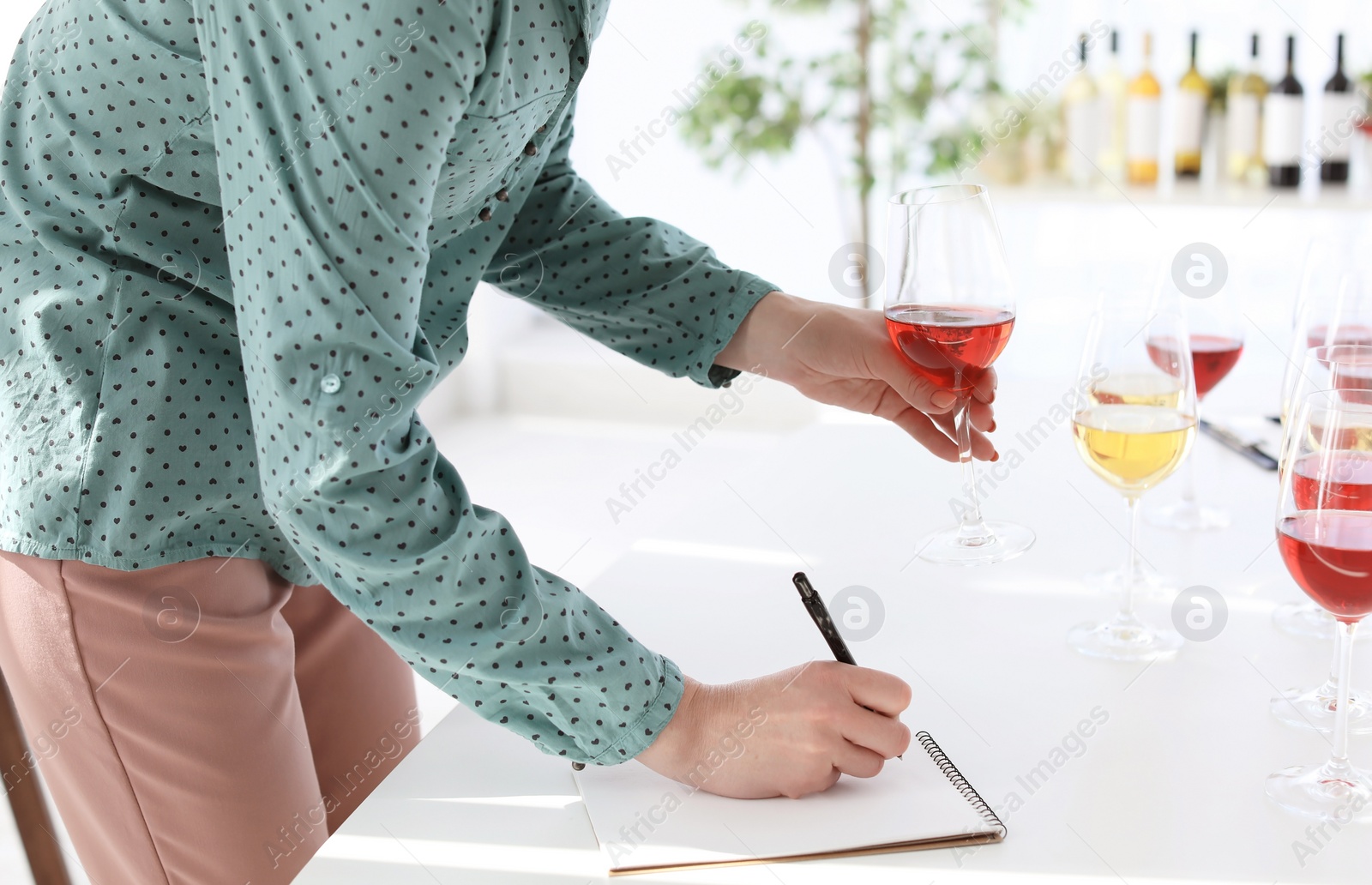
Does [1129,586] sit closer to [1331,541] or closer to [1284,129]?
[1331,541]

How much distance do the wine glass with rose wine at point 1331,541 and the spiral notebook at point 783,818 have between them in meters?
0.21

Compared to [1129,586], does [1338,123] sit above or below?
above

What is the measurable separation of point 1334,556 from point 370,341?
23.3 inches

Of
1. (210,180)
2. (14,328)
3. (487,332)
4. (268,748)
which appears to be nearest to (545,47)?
(210,180)

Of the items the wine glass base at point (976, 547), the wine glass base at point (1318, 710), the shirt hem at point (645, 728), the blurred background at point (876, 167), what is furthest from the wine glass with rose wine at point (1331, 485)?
the blurred background at point (876, 167)

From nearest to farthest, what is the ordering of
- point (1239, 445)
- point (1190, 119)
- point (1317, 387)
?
point (1317, 387), point (1239, 445), point (1190, 119)

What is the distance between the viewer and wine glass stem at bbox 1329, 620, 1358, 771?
70 centimetres

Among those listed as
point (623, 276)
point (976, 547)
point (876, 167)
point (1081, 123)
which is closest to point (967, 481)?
point (976, 547)

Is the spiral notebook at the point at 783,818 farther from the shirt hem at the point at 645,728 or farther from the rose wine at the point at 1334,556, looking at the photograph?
the rose wine at the point at 1334,556

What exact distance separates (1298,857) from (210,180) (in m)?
0.87

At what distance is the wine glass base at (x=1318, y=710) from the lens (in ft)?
2.60

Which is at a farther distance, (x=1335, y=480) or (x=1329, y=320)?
(x=1329, y=320)

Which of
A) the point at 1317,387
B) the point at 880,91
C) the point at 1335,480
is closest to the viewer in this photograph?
the point at 1335,480

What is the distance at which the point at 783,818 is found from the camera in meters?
0.73
